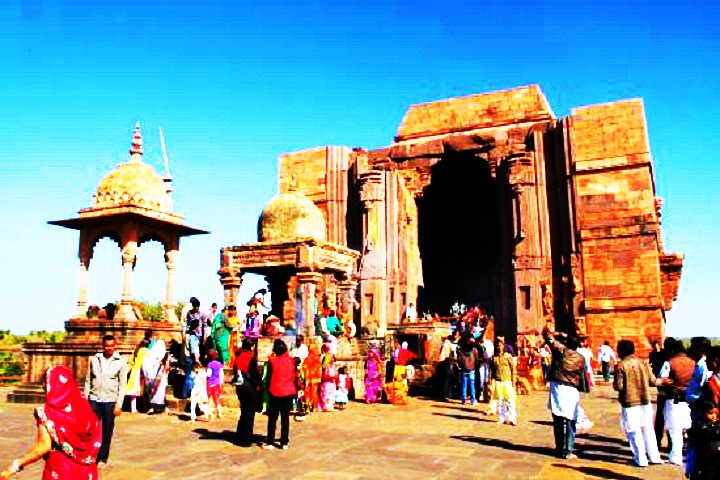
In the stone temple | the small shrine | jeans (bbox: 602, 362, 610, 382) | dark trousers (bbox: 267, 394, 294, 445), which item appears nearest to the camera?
dark trousers (bbox: 267, 394, 294, 445)

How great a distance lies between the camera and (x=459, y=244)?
33500 mm

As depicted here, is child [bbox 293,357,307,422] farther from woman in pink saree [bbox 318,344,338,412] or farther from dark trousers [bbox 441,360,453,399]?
dark trousers [bbox 441,360,453,399]

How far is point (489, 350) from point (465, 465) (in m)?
8.46

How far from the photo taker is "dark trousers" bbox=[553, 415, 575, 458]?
7.02 metres

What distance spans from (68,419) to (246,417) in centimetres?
442

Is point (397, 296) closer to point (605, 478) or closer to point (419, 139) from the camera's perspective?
point (419, 139)

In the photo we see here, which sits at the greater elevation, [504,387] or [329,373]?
[329,373]

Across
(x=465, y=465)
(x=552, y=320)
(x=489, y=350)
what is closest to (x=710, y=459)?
(x=465, y=465)

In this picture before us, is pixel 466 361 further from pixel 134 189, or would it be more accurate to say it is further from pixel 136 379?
pixel 134 189

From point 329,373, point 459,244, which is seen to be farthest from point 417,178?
point 329,373

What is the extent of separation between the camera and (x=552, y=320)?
2159 centimetres

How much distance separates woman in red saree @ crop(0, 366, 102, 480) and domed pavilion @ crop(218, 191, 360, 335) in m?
8.74

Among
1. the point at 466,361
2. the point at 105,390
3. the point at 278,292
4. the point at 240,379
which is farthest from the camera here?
the point at 278,292

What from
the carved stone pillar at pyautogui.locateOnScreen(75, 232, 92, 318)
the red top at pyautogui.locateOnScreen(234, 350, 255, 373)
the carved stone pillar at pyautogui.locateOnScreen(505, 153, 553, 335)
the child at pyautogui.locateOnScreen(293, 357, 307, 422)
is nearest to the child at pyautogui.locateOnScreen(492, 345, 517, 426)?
the child at pyautogui.locateOnScreen(293, 357, 307, 422)
